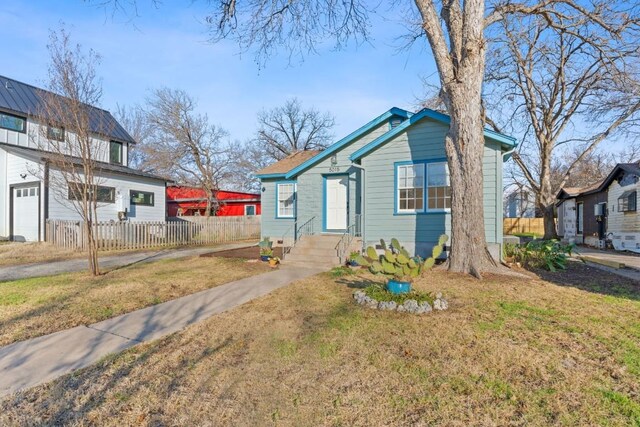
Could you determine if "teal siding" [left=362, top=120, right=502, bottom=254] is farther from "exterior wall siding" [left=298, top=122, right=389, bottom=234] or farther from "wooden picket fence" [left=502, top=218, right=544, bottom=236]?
"wooden picket fence" [left=502, top=218, right=544, bottom=236]

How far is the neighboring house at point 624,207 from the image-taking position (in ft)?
45.9

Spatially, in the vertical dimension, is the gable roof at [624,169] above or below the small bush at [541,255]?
above

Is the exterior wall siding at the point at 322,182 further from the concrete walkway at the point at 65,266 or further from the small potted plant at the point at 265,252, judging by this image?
the concrete walkway at the point at 65,266

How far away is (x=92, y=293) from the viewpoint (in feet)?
20.6

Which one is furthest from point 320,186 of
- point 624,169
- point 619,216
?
point 619,216

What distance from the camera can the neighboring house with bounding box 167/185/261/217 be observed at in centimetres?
3136

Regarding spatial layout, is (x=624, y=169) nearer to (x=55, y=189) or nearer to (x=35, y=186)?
(x=55, y=189)

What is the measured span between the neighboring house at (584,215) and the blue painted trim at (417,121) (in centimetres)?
1151

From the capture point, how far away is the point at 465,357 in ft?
11.4

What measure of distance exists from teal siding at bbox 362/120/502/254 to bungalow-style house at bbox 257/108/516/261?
0.03 metres

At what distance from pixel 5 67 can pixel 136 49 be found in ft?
44.9

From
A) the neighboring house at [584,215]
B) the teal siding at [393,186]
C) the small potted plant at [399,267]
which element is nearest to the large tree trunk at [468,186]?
the teal siding at [393,186]

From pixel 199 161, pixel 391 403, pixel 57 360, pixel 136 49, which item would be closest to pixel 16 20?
pixel 136 49

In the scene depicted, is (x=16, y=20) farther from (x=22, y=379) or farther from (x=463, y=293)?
(x=463, y=293)
